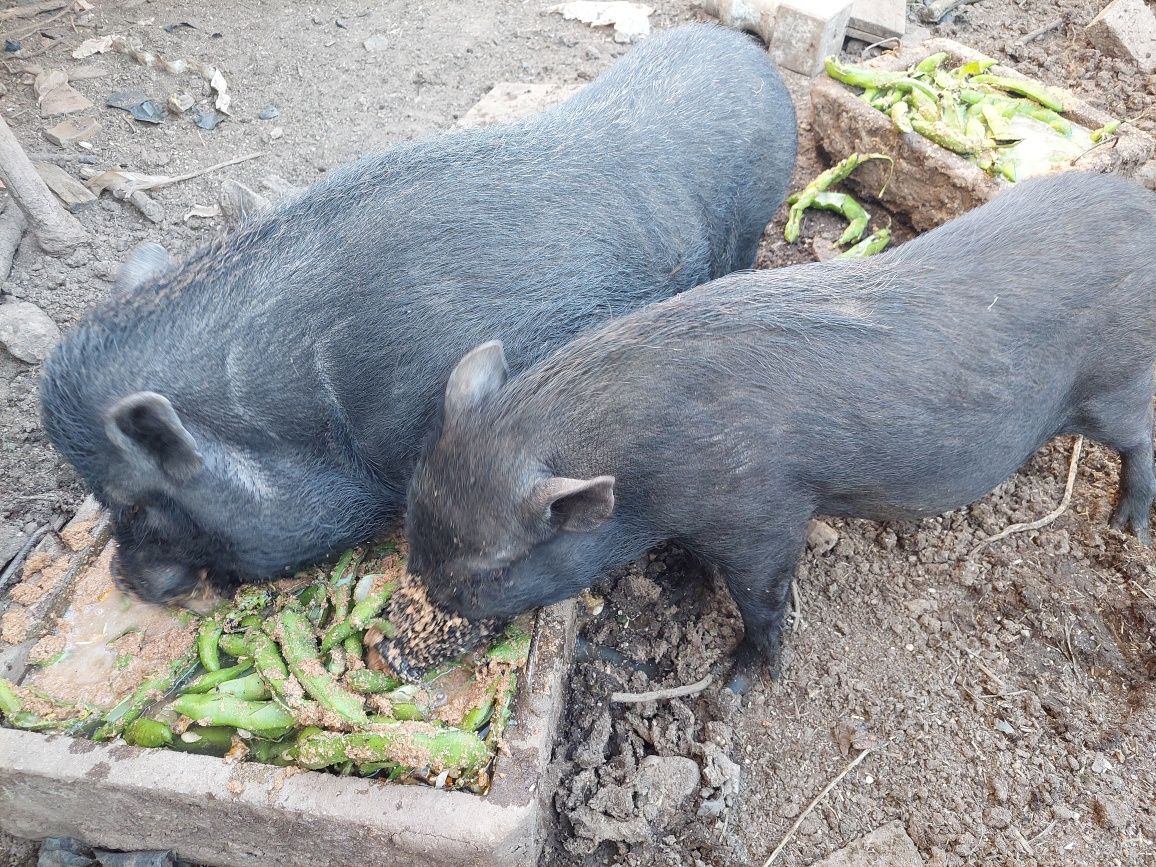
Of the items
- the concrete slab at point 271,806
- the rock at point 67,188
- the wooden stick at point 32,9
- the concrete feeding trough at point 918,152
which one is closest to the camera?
the concrete slab at point 271,806

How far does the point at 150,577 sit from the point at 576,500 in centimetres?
159

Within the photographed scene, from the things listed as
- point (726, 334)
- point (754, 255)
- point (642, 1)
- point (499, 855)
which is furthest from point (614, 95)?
point (642, 1)

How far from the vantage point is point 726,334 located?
119 inches

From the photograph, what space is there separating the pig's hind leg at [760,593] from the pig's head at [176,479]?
146cm

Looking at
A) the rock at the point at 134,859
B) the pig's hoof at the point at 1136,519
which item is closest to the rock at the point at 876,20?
the pig's hoof at the point at 1136,519

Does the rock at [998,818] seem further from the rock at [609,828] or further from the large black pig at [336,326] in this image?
the large black pig at [336,326]

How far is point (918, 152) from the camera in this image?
4980 mm

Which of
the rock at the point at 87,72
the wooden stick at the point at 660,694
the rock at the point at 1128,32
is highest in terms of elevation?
the rock at the point at 1128,32

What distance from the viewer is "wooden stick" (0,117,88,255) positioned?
4746 mm

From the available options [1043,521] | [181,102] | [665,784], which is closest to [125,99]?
[181,102]

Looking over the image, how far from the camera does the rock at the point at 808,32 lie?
20.3 ft

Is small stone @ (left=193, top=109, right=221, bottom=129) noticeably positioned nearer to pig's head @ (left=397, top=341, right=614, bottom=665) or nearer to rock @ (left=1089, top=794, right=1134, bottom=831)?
pig's head @ (left=397, top=341, right=614, bottom=665)

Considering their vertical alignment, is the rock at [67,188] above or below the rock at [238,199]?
below

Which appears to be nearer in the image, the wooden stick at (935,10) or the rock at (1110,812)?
the rock at (1110,812)
